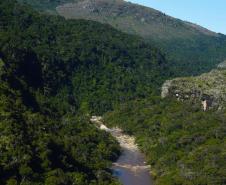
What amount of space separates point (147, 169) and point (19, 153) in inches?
1604

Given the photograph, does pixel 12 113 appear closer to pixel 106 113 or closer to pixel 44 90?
pixel 44 90

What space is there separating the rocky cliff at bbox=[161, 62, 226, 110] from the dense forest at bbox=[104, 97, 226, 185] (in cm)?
307

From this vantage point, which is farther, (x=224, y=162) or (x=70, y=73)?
(x=70, y=73)

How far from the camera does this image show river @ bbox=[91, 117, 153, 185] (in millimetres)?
109925

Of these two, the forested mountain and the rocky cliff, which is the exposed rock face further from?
the forested mountain

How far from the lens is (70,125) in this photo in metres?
129

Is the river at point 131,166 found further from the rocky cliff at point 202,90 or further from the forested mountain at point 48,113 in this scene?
the rocky cliff at point 202,90

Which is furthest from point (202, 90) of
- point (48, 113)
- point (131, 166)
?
point (48, 113)

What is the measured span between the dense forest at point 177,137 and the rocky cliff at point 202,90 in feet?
10.1

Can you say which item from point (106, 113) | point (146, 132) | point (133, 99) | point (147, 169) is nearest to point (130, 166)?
point (147, 169)

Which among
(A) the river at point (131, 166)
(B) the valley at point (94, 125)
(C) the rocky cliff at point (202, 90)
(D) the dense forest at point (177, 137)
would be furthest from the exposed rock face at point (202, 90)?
(A) the river at point (131, 166)

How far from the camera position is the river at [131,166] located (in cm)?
10993

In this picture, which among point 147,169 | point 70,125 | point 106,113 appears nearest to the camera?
point 147,169

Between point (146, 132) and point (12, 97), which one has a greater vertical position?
point (12, 97)
